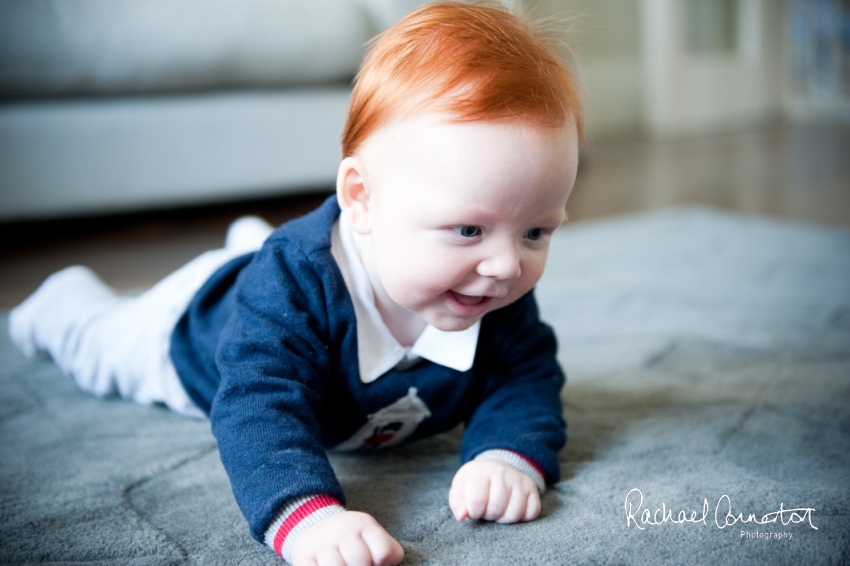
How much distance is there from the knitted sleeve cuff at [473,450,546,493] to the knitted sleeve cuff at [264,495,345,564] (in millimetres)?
131

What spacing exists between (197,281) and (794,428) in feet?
1.86

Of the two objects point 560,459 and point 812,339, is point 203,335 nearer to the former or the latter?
point 560,459

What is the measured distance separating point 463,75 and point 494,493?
275 millimetres

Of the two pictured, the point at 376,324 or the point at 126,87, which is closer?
the point at 376,324

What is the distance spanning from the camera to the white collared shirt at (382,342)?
57cm

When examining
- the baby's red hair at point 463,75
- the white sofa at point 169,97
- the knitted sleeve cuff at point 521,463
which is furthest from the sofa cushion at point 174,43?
the knitted sleeve cuff at point 521,463

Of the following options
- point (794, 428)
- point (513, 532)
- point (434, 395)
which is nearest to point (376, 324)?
point (434, 395)

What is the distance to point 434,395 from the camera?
591 mm

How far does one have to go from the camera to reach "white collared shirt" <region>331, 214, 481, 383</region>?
22.4 inches

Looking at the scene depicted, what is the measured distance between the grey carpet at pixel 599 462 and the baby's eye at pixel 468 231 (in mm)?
195

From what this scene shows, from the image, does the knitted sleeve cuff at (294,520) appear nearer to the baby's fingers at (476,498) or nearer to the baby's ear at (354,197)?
the baby's fingers at (476,498)

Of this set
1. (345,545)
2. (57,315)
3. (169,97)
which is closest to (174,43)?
(169,97)

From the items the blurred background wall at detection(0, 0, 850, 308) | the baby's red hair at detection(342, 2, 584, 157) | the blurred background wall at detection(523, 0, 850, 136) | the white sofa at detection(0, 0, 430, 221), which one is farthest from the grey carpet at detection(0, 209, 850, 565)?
the blurred background wall at detection(523, 0, 850, 136)

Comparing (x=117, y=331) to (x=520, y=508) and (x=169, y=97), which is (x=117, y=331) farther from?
(x=169, y=97)
